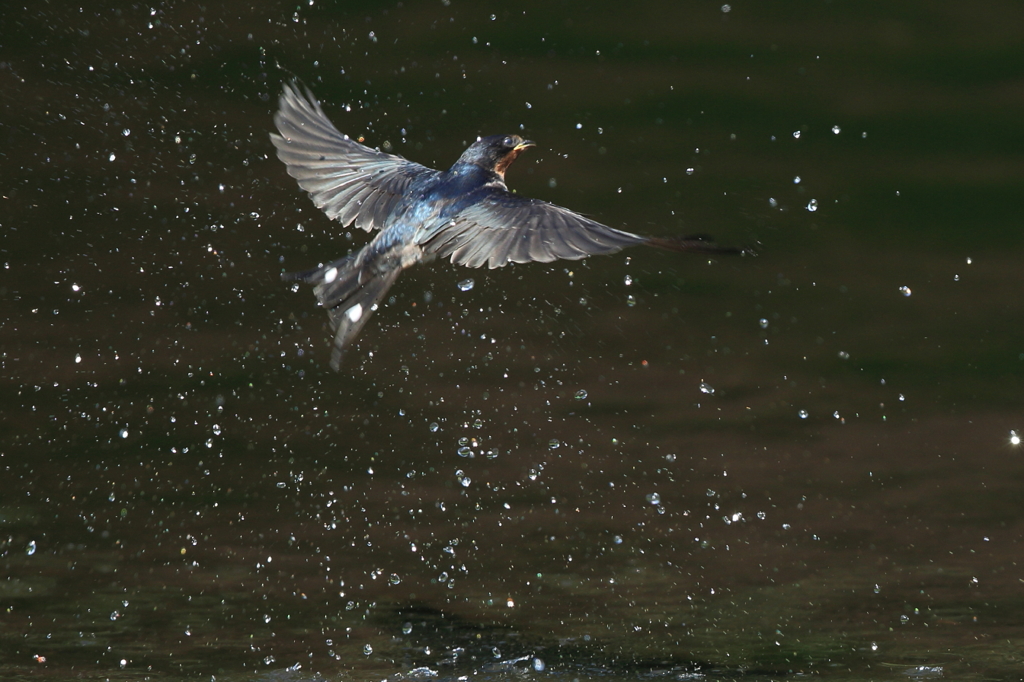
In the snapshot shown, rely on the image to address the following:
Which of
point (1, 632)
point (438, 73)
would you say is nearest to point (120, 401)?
point (1, 632)

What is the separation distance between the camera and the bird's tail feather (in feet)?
7.22

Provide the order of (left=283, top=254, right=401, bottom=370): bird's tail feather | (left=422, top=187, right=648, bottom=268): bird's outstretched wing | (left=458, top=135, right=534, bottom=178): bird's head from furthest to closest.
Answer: (left=458, top=135, right=534, bottom=178): bird's head < (left=283, top=254, right=401, bottom=370): bird's tail feather < (left=422, top=187, right=648, bottom=268): bird's outstretched wing

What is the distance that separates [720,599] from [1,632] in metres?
1.94

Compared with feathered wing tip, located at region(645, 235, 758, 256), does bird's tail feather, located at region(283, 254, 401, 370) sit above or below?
above

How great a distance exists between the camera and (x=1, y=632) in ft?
9.57

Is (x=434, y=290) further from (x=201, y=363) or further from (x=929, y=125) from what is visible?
→ (x=929, y=125)

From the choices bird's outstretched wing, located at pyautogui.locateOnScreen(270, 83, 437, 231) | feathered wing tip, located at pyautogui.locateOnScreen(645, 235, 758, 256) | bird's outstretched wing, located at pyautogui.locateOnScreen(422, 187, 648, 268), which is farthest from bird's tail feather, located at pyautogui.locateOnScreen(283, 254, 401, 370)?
feathered wing tip, located at pyautogui.locateOnScreen(645, 235, 758, 256)

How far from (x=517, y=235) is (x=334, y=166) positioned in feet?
2.42

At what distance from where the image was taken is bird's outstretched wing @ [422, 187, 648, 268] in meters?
1.99

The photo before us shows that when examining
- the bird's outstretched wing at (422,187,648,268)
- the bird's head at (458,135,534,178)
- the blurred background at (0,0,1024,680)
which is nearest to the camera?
Answer: the bird's outstretched wing at (422,187,648,268)

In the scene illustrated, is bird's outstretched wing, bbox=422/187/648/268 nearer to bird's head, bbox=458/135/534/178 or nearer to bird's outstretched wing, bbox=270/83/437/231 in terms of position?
bird's head, bbox=458/135/534/178

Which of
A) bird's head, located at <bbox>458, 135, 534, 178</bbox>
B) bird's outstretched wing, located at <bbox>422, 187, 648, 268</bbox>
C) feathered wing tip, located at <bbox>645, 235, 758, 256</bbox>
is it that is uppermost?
bird's head, located at <bbox>458, 135, 534, 178</bbox>

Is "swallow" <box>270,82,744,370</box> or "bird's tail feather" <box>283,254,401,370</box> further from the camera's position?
"bird's tail feather" <box>283,254,401,370</box>

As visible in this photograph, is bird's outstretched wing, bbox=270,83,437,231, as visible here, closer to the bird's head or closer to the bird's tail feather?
the bird's head
